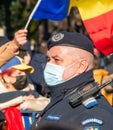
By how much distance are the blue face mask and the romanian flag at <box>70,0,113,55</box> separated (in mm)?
1234

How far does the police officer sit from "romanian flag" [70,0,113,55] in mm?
1295

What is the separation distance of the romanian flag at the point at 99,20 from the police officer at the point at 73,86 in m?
A: 1.30

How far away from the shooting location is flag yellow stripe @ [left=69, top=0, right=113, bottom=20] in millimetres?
6531

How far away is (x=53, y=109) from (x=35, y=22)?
447cm

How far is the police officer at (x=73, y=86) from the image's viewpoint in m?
4.29

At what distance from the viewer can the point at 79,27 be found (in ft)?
48.2

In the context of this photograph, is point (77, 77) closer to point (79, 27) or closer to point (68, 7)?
point (68, 7)

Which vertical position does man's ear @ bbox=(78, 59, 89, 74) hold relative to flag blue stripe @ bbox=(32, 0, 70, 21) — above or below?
below

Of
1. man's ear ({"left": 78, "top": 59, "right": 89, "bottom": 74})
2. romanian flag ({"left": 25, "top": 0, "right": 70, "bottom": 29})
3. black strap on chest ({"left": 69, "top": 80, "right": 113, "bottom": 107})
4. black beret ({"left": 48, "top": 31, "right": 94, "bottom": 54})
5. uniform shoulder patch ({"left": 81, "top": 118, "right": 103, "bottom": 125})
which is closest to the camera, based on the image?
uniform shoulder patch ({"left": 81, "top": 118, "right": 103, "bottom": 125})

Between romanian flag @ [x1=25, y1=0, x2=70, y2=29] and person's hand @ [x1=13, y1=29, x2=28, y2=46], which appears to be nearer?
person's hand @ [x1=13, y1=29, x2=28, y2=46]

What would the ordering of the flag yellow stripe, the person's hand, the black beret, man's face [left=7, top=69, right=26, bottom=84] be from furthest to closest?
the flag yellow stripe
man's face [left=7, top=69, right=26, bottom=84]
the person's hand
the black beret

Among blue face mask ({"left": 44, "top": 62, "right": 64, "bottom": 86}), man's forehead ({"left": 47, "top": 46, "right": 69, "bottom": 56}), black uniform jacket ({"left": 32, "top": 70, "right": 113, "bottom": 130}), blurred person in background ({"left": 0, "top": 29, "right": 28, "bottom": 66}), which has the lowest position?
black uniform jacket ({"left": 32, "top": 70, "right": 113, "bottom": 130})

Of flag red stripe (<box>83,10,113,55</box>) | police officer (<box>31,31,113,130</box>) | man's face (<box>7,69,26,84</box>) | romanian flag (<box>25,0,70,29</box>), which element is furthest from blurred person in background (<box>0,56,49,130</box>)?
romanian flag (<box>25,0,70,29</box>)

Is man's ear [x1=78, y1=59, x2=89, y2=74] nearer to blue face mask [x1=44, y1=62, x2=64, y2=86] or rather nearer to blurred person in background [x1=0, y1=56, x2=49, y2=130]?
blue face mask [x1=44, y1=62, x2=64, y2=86]
